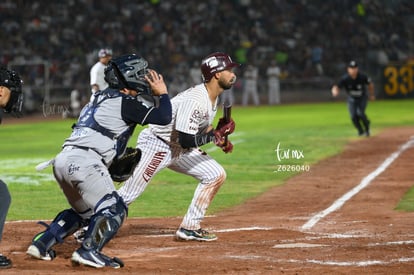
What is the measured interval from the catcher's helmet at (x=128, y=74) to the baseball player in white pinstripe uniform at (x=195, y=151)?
4.11ft

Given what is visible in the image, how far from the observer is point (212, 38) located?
42.5 m

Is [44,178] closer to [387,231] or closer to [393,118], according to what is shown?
[387,231]

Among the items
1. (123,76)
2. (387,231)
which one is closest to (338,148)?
(387,231)

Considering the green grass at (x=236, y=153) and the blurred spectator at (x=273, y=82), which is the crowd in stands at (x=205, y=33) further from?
the green grass at (x=236, y=153)

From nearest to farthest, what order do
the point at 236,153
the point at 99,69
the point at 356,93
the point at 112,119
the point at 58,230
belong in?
the point at 112,119
the point at 58,230
the point at 236,153
the point at 99,69
the point at 356,93

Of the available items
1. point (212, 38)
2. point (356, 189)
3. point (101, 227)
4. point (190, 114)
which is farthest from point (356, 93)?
point (212, 38)

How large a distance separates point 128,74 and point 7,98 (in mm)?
1114

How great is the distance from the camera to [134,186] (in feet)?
32.7

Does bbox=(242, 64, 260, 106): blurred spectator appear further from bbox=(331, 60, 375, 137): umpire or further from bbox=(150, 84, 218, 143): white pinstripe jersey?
bbox=(150, 84, 218, 143): white pinstripe jersey

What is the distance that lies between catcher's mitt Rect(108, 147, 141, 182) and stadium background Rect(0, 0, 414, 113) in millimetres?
27767

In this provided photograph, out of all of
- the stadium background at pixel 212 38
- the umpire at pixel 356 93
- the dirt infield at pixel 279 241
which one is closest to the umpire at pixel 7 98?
the dirt infield at pixel 279 241

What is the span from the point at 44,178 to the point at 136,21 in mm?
25645

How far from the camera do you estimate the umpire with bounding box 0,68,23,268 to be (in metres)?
8.12

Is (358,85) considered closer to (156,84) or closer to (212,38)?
(156,84)
